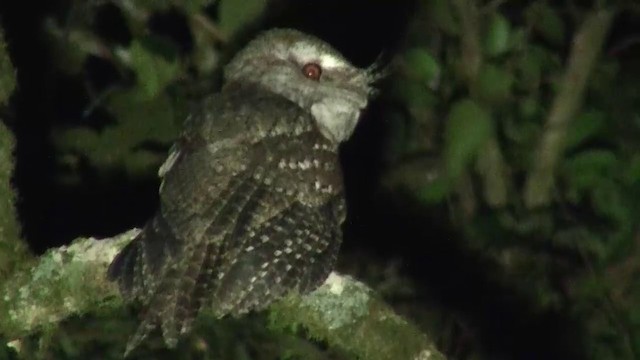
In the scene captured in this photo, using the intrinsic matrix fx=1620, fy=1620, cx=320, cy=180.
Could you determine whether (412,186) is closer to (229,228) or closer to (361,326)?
(229,228)

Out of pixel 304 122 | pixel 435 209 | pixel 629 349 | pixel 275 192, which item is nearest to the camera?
pixel 275 192

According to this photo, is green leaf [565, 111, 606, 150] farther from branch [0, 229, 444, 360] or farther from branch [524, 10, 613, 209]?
branch [0, 229, 444, 360]

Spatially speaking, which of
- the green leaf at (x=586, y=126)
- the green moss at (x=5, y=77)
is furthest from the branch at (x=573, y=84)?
the green moss at (x=5, y=77)

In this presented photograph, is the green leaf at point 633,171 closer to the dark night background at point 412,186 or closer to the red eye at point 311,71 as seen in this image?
the dark night background at point 412,186

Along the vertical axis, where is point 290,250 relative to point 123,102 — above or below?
below

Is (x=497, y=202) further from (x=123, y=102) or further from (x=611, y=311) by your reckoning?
(x=123, y=102)

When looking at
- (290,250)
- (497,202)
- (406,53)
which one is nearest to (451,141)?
(406,53)
